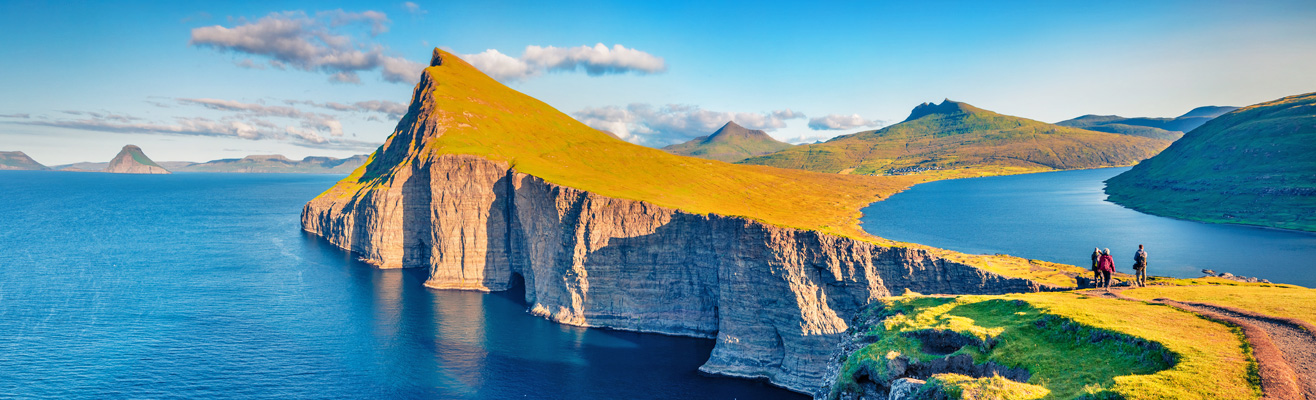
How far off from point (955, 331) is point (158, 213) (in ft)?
851

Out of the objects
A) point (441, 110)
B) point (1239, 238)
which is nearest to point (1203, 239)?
point (1239, 238)

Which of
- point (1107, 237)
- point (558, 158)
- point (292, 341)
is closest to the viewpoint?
point (292, 341)

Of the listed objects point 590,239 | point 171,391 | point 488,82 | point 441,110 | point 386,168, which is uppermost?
point 488,82

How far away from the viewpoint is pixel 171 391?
55.9 metres

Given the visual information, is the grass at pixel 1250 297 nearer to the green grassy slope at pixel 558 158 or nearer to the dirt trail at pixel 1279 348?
the dirt trail at pixel 1279 348

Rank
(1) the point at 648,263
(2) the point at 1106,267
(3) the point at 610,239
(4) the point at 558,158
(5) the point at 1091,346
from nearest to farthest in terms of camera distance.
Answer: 1. (5) the point at 1091,346
2. (2) the point at 1106,267
3. (1) the point at 648,263
4. (3) the point at 610,239
5. (4) the point at 558,158

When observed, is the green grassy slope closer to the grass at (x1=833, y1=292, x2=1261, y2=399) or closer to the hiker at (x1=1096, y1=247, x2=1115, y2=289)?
the hiker at (x1=1096, y1=247, x2=1115, y2=289)

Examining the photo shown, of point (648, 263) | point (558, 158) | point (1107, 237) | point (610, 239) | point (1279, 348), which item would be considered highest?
point (558, 158)

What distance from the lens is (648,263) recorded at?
269 ft

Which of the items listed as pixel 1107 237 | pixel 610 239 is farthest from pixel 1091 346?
pixel 1107 237

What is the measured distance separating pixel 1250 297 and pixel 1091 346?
13102 millimetres

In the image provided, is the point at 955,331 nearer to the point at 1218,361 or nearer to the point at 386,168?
the point at 1218,361

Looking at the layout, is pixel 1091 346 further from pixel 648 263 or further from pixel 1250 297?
pixel 648 263

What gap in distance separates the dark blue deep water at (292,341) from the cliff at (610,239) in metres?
5.06
